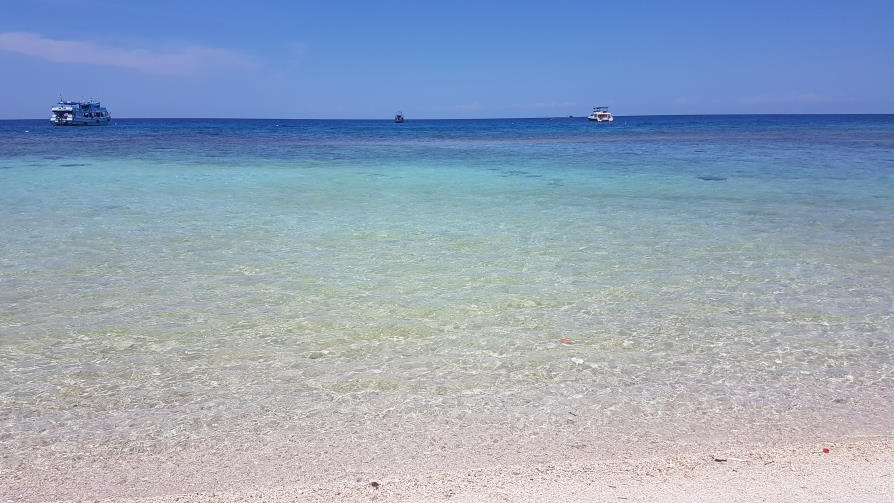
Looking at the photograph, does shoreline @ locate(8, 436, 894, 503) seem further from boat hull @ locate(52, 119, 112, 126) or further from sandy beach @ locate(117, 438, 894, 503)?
boat hull @ locate(52, 119, 112, 126)

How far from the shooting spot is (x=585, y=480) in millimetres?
3352

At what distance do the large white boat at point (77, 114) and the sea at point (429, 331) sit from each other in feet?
290

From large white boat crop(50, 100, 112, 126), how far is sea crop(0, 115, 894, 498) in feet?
290

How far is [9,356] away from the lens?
5.11 metres

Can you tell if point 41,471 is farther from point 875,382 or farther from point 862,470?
point 875,382

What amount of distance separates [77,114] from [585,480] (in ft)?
334

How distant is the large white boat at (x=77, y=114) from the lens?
287 feet

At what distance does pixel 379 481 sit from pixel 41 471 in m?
1.83

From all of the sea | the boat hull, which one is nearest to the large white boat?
the boat hull

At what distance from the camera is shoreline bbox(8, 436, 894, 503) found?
3.20 metres

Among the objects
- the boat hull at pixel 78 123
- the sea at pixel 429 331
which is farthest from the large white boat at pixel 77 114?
the sea at pixel 429 331

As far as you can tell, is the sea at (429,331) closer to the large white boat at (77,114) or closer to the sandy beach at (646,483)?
the sandy beach at (646,483)

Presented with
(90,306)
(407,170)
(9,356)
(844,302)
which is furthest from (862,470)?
(407,170)

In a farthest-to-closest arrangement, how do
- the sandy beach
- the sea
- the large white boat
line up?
the large white boat
the sea
the sandy beach
